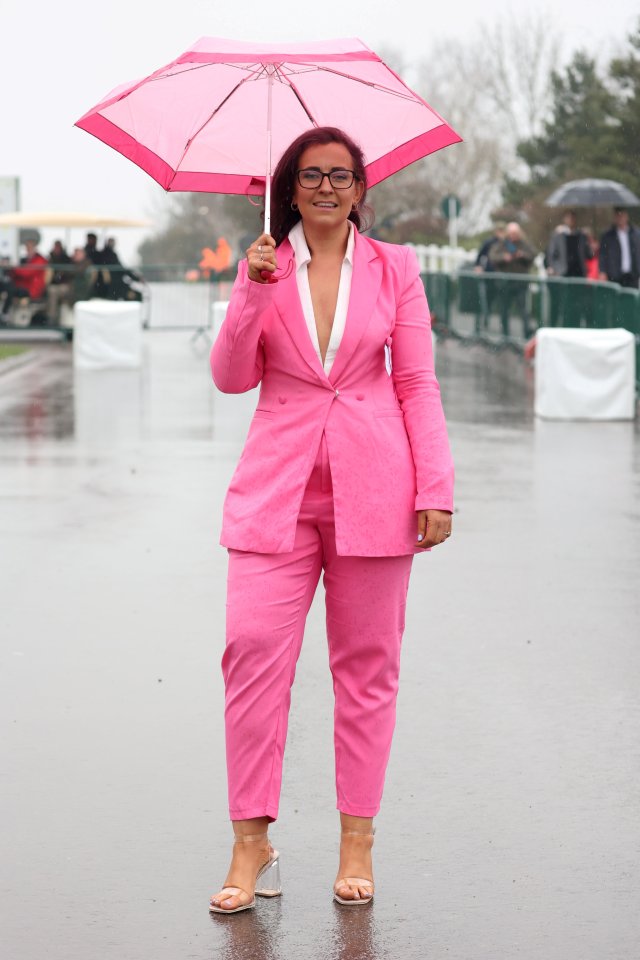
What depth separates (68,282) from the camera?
31812 millimetres

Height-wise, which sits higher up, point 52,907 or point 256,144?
point 256,144

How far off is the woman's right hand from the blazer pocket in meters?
0.45

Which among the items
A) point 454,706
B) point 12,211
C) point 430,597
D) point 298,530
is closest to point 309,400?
point 298,530

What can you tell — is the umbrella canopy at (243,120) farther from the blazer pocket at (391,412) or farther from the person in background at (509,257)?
the person in background at (509,257)

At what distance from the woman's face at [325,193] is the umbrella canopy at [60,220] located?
32363 mm

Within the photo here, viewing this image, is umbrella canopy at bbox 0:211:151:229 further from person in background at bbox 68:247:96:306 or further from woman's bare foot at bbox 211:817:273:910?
woman's bare foot at bbox 211:817:273:910

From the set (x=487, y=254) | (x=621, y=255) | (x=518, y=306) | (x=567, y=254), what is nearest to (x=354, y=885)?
(x=621, y=255)

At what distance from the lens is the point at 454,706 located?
6.20 m

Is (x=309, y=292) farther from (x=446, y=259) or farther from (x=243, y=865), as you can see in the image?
(x=446, y=259)

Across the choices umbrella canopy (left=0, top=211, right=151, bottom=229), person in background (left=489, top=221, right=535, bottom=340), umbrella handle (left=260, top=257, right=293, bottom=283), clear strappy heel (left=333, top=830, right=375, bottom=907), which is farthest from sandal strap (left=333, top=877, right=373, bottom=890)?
umbrella canopy (left=0, top=211, right=151, bottom=229)

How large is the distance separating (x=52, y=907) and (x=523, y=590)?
14.1 ft

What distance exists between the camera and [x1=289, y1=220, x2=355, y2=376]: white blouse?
14.4 feet

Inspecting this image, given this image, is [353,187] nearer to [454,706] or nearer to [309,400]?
[309,400]

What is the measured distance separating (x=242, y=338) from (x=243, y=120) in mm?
880
